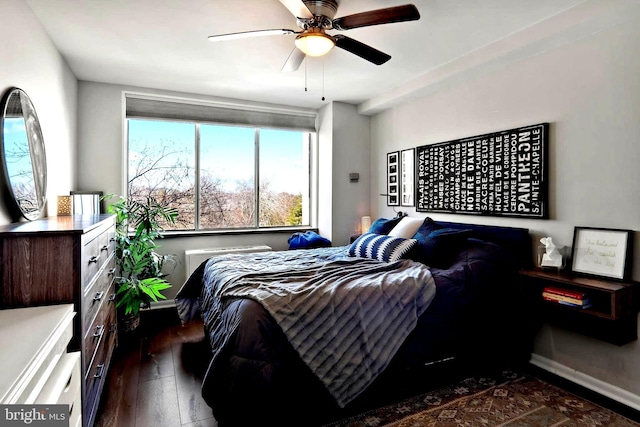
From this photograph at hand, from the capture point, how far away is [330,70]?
3.36 meters

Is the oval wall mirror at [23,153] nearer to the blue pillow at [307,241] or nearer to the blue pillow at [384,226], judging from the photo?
the blue pillow at [307,241]

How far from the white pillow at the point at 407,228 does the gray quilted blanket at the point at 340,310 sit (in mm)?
752

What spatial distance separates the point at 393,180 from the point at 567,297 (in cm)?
242

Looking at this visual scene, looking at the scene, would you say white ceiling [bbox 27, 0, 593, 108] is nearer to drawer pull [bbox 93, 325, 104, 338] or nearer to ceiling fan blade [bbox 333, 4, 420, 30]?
ceiling fan blade [bbox 333, 4, 420, 30]

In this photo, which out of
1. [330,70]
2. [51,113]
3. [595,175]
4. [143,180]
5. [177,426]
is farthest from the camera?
[143,180]

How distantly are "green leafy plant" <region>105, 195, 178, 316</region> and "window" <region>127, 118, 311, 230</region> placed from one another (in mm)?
526

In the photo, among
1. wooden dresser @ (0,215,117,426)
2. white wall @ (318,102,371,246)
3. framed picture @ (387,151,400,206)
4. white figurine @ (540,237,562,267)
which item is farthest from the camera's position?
white wall @ (318,102,371,246)

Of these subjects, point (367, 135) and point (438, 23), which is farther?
point (367, 135)

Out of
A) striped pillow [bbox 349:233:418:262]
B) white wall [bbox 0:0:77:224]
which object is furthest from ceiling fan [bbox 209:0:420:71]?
striped pillow [bbox 349:233:418:262]

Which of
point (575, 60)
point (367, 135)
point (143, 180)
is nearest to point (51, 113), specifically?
point (143, 180)

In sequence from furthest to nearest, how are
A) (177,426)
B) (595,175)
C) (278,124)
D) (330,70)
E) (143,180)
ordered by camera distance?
(278,124), (143,180), (330,70), (595,175), (177,426)

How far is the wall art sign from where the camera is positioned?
2674mm

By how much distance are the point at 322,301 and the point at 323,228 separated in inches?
111

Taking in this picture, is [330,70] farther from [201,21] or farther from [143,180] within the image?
[143,180]
